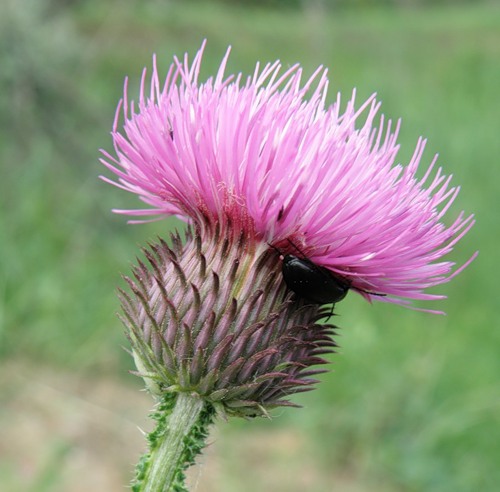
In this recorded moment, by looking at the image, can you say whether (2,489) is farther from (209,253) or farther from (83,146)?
(83,146)

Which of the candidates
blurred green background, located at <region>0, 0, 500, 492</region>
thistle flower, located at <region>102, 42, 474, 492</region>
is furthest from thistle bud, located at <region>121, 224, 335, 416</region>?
blurred green background, located at <region>0, 0, 500, 492</region>

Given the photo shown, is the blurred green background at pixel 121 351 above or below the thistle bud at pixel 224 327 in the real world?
above

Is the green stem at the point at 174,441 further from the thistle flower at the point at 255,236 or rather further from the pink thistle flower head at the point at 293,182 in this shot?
the pink thistle flower head at the point at 293,182

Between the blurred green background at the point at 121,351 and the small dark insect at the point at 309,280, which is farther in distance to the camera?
the blurred green background at the point at 121,351

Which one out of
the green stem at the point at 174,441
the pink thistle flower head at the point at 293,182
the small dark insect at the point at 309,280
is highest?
the pink thistle flower head at the point at 293,182

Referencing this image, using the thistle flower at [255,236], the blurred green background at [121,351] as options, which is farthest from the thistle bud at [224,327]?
the blurred green background at [121,351]
